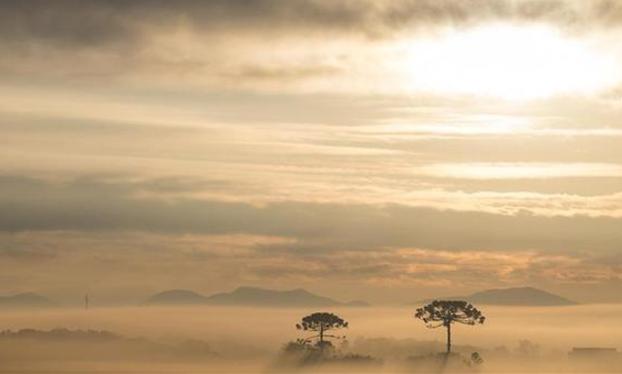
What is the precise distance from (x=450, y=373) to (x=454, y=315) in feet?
30.1

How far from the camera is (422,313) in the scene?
7726 inches

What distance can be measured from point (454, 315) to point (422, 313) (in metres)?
5.96

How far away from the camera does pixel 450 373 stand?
198 metres

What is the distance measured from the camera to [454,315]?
19888cm

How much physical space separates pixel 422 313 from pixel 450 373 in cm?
1101
